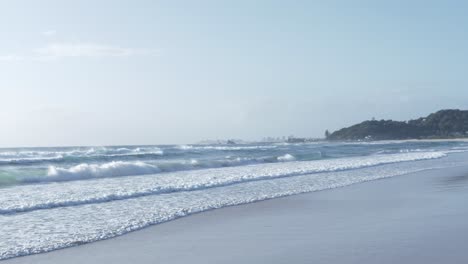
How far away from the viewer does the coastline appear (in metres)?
8.18

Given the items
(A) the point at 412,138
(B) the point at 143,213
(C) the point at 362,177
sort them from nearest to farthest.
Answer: (B) the point at 143,213
(C) the point at 362,177
(A) the point at 412,138

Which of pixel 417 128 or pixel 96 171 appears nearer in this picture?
pixel 96 171

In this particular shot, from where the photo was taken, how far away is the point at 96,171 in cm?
2709

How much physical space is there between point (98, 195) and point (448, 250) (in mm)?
10389

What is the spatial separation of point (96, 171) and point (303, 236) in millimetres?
18827

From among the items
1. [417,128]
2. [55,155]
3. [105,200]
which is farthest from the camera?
[417,128]

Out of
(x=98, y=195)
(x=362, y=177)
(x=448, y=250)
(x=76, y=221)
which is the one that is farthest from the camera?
(x=362, y=177)

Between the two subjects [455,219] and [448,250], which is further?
[455,219]

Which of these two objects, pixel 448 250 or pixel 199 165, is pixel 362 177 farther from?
pixel 448 250

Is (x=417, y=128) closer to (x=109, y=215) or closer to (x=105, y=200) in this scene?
(x=105, y=200)

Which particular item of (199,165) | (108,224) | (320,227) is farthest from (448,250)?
(199,165)

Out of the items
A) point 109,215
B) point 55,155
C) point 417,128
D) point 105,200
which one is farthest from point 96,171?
point 417,128

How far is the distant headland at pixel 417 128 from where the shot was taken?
121m

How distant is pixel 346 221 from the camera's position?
450 inches
